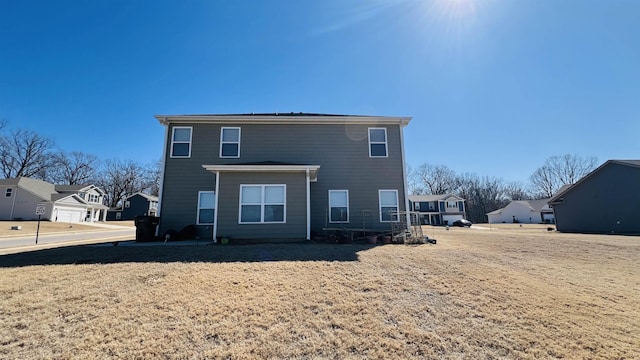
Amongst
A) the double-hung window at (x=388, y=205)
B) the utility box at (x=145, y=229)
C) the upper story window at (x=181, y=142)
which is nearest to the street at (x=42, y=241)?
A: the utility box at (x=145, y=229)

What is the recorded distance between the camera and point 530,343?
127 inches

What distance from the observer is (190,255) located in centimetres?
721

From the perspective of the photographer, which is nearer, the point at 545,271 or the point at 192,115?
the point at 545,271

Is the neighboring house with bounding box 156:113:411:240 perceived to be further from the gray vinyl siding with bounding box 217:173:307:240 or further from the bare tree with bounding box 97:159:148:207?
the bare tree with bounding box 97:159:148:207

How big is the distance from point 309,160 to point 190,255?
6524 millimetres

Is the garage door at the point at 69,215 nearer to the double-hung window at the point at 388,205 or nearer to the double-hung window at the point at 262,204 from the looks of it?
the double-hung window at the point at 262,204

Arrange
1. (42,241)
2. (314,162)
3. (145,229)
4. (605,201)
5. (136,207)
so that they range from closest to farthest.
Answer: (145,229)
(314,162)
(42,241)
(605,201)
(136,207)

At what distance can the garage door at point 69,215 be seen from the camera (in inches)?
1224

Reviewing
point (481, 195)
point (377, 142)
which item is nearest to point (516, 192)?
point (481, 195)

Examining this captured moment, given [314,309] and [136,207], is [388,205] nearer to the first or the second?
[314,309]

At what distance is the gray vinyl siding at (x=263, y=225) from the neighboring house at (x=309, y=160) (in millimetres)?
1162

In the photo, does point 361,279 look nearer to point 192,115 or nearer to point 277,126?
point 277,126

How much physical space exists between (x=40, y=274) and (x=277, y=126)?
29.8 ft

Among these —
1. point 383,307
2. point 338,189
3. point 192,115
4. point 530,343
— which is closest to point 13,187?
point 192,115
